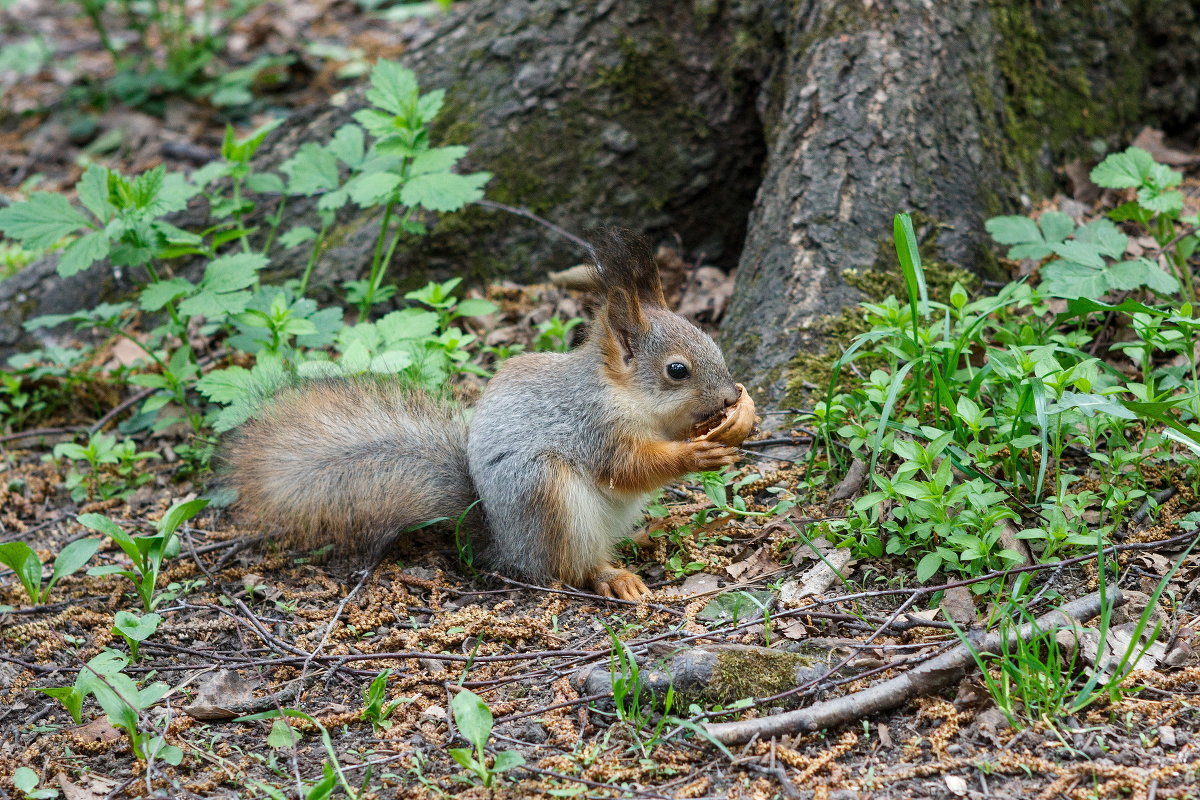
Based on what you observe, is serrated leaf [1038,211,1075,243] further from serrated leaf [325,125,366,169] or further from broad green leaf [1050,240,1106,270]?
serrated leaf [325,125,366,169]

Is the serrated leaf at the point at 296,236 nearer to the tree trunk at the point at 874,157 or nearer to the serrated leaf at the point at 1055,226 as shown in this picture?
the tree trunk at the point at 874,157

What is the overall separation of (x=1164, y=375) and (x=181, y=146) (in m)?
5.73

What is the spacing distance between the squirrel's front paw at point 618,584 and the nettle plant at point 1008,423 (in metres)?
0.61

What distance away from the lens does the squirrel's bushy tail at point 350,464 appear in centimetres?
326

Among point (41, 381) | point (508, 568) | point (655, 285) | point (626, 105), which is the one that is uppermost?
point (626, 105)

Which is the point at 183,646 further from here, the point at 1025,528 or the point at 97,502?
the point at 1025,528

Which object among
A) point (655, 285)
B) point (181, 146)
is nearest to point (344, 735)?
point (655, 285)

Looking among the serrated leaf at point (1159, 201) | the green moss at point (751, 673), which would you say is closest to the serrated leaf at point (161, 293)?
the green moss at point (751, 673)

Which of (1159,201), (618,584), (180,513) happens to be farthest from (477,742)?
(1159,201)

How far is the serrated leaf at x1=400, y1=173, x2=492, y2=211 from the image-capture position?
3664 mm

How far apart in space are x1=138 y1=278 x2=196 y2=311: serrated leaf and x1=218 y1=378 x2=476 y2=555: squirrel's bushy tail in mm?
620

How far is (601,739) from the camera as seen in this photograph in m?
2.39

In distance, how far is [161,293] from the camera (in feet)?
12.3

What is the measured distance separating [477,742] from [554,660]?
1.81ft
